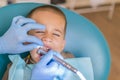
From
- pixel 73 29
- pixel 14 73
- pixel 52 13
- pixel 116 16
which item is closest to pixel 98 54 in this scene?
pixel 73 29

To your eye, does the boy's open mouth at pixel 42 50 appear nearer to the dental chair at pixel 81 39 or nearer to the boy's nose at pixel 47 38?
the boy's nose at pixel 47 38

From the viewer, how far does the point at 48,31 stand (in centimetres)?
117

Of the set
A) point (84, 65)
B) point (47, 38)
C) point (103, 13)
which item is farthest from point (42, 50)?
point (103, 13)

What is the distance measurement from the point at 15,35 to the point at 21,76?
195mm

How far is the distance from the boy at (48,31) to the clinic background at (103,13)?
3.38 feet

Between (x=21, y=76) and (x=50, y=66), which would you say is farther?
(x=21, y=76)

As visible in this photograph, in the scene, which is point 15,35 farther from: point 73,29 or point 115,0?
point 115,0

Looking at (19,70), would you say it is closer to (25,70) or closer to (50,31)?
(25,70)

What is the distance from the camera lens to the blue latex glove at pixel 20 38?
1.11 m

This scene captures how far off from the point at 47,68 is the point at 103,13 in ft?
5.53

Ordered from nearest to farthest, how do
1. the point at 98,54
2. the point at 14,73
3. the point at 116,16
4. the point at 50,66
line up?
the point at 50,66 < the point at 14,73 < the point at 98,54 < the point at 116,16

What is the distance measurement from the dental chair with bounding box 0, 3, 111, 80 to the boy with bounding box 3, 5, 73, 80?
16cm

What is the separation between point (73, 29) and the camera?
55.1 inches

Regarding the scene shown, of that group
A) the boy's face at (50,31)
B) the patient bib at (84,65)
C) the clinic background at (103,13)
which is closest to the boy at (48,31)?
the boy's face at (50,31)
